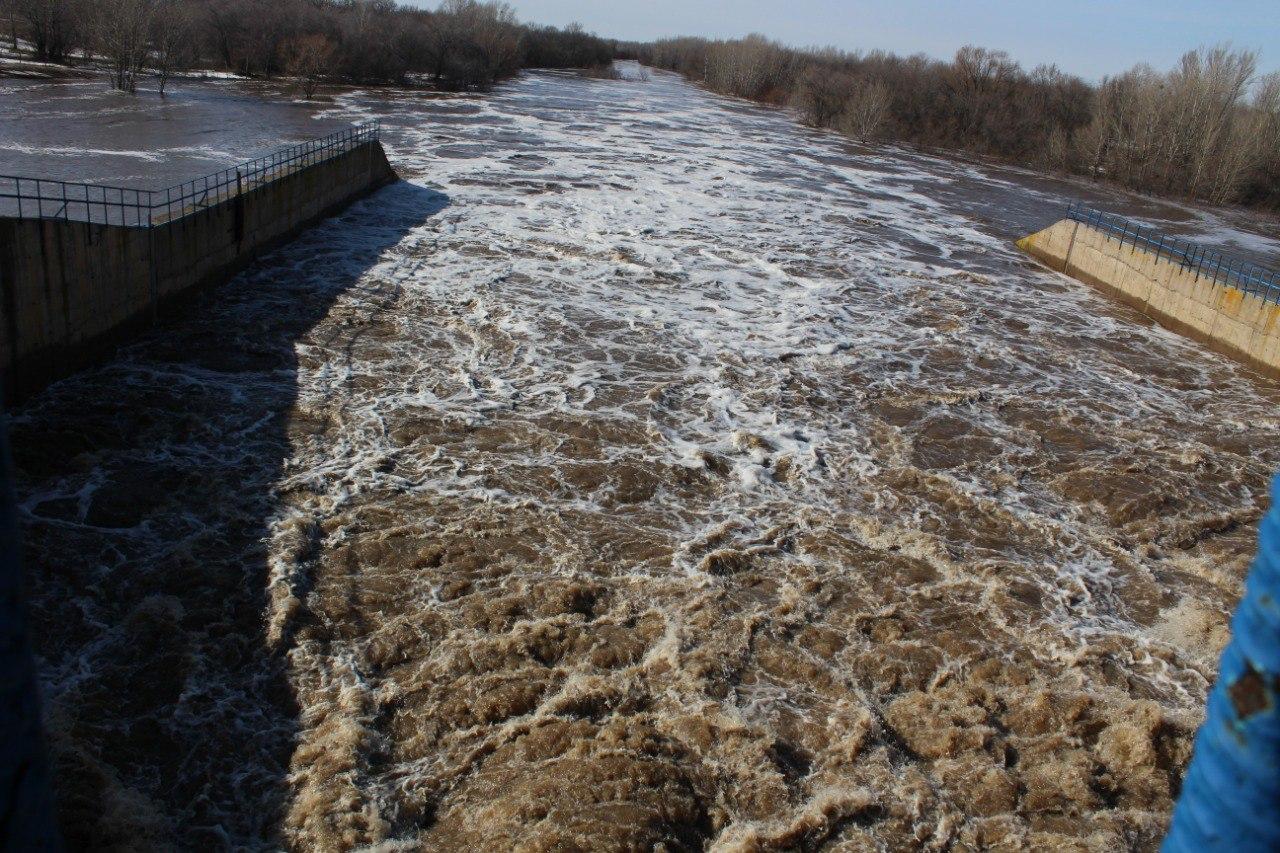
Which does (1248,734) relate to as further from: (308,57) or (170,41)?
(308,57)

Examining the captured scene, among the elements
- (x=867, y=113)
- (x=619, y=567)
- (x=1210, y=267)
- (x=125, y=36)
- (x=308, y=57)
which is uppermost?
(x=867, y=113)

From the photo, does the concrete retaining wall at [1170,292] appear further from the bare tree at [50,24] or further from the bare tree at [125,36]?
the bare tree at [50,24]

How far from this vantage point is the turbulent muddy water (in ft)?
27.8

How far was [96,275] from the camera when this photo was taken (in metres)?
16.0

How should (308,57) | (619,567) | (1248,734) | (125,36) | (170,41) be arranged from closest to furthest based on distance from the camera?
(1248,734) → (619,567) → (125,36) → (170,41) → (308,57)

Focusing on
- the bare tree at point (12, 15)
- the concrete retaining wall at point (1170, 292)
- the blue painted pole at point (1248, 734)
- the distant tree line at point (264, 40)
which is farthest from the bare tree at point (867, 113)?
the blue painted pole at point (1248, 734)

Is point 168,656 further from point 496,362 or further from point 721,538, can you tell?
point 496,362

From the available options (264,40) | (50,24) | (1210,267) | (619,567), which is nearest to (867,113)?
(264,40)

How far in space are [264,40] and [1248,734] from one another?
234 feet

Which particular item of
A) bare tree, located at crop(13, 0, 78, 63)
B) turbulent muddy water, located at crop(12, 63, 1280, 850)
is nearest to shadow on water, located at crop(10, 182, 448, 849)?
turbulent muddy water, located at crop(12, 63, 1280, 850)

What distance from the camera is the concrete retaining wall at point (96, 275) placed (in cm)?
1409

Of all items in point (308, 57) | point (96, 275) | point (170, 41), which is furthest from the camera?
point (308, 57)

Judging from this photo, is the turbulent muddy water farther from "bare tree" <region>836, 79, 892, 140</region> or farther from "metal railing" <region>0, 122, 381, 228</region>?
"bare tree" <region>836, 79, 892, 140</region>

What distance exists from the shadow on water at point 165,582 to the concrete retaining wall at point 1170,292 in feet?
72.2
